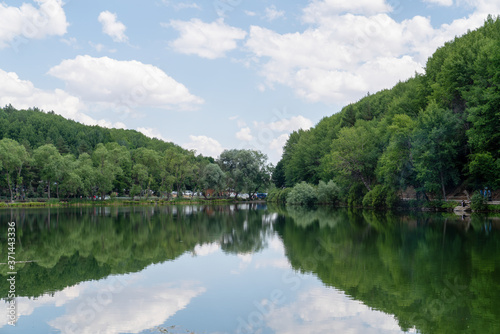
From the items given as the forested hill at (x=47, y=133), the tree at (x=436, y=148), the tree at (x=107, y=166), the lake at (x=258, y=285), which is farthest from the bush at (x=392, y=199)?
the forested hill at (x=47, y=133)

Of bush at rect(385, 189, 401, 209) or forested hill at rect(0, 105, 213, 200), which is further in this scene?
forested hill at rect(0, 105, 213, 200)

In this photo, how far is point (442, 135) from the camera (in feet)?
138

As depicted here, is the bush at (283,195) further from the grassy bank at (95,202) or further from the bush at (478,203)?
the bush at (478,203)

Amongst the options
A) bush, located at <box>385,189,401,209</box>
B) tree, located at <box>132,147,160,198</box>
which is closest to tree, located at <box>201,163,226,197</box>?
tree, located at <box>132,147,160,198</box>

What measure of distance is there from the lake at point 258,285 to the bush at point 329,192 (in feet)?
151

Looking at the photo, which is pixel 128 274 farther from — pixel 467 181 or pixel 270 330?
pixel 467 181

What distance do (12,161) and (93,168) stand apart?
1342 centimetres

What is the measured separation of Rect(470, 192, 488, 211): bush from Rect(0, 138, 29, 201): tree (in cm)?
6471

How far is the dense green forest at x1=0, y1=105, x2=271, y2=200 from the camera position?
73081 mm

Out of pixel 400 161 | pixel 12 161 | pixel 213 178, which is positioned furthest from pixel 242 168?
pixel 400 161

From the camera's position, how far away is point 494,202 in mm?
40156

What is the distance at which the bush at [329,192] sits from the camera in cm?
6956

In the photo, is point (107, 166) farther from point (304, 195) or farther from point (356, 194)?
point (356, 194)

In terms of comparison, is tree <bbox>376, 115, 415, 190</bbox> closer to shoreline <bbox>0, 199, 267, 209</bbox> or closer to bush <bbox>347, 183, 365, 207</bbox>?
bush <bbox>347, 183, 365, 207</bbox>
